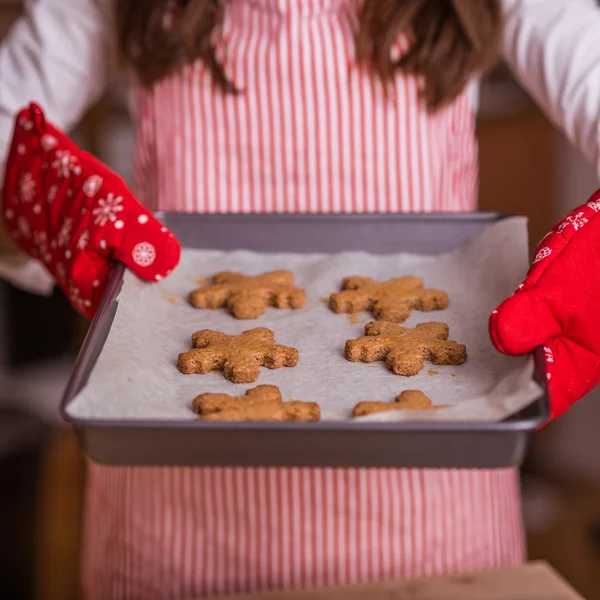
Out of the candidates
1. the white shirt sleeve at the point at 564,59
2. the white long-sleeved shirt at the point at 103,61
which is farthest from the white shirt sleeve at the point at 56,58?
the white shirt sleeve at the point at 564,59

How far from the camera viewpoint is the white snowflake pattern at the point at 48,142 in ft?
3.00

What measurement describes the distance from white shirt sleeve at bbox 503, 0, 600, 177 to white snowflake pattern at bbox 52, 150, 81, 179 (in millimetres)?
524

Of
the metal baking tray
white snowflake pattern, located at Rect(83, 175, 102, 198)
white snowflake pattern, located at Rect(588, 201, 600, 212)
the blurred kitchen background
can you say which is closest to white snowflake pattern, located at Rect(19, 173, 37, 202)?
white snowflake pattern, located at Rect(83, 175, 102, 198)

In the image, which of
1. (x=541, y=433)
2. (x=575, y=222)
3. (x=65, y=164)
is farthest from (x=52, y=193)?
(x=541, y=433)

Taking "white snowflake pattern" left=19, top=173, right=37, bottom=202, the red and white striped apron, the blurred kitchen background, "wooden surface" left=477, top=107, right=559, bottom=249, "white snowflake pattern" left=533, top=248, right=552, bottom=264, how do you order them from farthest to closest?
"wooden surface" left=477, top=107, right=559, bottom=249, the blurred kitchen background, the red and white striped apron, "white snowflake pattern" left=19, top=173, right=37, bottom=202, "white snowflake pattern" left=533, top=248, right=552, bottom=264

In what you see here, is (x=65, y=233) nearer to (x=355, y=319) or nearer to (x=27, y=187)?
(x=27, y=187)

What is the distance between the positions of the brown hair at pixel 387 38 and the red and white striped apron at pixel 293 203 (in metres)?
0.02

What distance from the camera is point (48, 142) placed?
917 millimetres

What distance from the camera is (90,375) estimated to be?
2.17 ft

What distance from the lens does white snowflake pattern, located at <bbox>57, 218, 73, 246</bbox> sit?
2.82 ft

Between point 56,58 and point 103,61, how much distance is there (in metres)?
0.06

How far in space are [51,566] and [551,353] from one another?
163 centimetres

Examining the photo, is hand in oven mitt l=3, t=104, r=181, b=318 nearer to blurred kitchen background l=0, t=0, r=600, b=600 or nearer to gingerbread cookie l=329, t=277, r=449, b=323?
gingerbread cookie l=329, t=277, r=449, b=323

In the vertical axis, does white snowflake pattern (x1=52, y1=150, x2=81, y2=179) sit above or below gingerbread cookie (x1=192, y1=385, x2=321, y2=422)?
above
